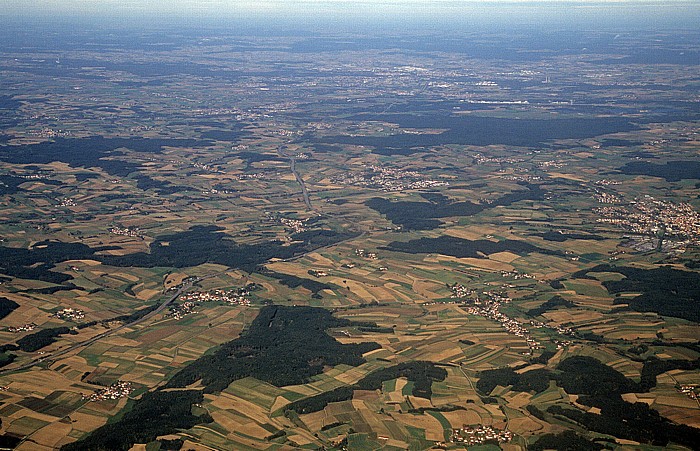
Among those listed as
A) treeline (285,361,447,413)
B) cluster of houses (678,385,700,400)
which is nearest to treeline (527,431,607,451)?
treeline (285,361,447,413)

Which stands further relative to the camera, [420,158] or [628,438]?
[420,158]

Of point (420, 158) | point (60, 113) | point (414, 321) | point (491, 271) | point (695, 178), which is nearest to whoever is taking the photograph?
point (414, 321)

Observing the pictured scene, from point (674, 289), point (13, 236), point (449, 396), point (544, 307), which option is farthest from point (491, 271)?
point (13, 236)

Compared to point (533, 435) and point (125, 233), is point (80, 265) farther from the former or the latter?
point (533, 435)

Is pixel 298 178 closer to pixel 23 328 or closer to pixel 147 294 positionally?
pixel 147 294

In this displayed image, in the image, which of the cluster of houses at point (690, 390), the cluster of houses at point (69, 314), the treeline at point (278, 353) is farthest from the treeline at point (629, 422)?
the cluster of houses at point (69, 314)

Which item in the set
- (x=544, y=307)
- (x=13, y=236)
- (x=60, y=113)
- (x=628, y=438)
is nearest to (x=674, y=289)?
(x=544, y=307)

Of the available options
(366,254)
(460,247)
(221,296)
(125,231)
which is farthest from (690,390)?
(125,231)

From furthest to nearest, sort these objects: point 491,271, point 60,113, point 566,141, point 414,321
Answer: point 60,113 < point 566,141 < point 491,271 < point 414,321
